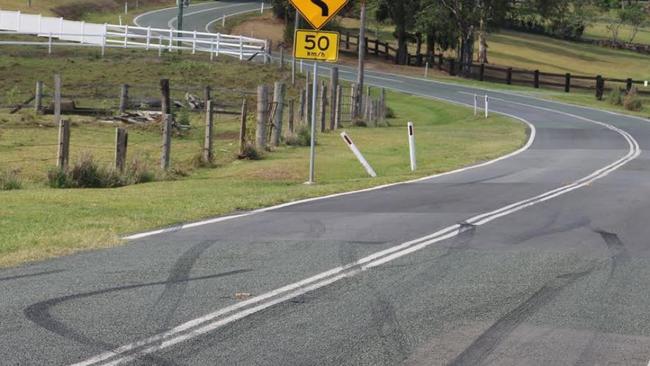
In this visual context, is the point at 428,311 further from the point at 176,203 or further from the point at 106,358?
the point at 176,203

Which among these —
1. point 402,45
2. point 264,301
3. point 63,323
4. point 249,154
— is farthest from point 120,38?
point 63,323

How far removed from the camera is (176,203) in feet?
47.8

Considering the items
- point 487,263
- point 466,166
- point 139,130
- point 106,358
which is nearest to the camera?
point 106,358

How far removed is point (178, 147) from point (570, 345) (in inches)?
893

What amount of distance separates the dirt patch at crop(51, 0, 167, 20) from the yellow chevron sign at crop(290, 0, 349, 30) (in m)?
69.2

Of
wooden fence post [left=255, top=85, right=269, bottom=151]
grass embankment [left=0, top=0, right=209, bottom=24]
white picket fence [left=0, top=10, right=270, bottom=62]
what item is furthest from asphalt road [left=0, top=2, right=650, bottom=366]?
grass embankment [left=0, top=0, right=209, bottom=24]

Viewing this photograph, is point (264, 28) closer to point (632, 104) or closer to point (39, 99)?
point (632, 104)

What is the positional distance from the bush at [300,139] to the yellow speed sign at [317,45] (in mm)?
11771

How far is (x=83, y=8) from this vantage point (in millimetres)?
88000

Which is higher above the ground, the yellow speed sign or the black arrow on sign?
the black arrow on sign

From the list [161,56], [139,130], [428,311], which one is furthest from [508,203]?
[161,56]

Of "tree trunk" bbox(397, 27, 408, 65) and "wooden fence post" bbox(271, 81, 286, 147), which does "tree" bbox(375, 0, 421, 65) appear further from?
"wooden fence post" bbox(271, 81, 286, 147)

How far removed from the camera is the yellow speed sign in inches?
686

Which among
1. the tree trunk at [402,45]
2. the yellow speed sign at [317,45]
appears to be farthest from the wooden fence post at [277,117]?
the tree trunk at [402,45]
